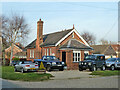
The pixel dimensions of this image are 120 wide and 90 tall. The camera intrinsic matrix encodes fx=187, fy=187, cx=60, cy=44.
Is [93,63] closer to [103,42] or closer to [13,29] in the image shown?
[13,29]

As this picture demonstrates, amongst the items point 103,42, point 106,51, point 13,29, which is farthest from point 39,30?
point 103,42

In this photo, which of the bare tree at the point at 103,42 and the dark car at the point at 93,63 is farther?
the bare tree at the point at 103,42

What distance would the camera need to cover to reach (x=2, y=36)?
3478 centimetres

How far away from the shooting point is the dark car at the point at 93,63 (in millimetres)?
21891

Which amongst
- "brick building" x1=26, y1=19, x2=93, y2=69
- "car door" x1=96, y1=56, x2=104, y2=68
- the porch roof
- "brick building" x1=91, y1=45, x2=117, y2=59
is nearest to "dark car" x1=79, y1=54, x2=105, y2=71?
"car door" x1=96, y1=56, x2=104, y2=68

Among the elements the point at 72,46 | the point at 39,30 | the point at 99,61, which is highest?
the point at 39,30

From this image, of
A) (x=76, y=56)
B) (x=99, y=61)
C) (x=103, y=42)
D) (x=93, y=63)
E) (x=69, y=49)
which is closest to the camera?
(x=93, y=63)

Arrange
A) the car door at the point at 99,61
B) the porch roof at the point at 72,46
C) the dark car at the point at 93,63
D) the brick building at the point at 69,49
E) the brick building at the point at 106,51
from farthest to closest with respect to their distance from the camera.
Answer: the brick building at the point at 106,51, the porch roof at the point at 72,46, the brick building at the point at 69,49, the car door at the point at 99,61, the dark car at the point at 93,63

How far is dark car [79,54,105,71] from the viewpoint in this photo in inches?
862

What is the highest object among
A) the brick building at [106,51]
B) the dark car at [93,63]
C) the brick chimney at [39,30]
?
the brick chimney at [39,30]

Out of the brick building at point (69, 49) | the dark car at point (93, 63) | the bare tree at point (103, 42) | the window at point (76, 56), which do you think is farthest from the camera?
the bare tree at point (103, 42)

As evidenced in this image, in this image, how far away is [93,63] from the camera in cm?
2194

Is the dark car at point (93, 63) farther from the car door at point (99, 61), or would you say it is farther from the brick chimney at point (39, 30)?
the brick chimney at point (39, 30)

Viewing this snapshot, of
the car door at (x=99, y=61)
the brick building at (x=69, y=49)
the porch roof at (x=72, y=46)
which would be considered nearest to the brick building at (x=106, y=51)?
the brick building at (x=69, y=49)
